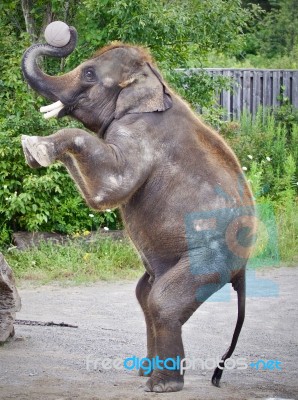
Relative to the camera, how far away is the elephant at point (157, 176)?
19.5ft

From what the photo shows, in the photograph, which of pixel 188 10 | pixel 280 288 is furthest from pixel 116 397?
pixel 188 10

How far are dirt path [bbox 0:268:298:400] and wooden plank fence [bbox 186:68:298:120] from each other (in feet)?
21.9

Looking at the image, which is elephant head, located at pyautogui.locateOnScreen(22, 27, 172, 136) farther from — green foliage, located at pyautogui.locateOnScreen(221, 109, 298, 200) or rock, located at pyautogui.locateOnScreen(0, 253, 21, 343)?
green foliage, located at pyautogui.locateOnScreen(221, 109, 298, 200)

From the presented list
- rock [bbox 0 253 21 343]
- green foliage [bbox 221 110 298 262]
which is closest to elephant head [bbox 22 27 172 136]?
rock [bbox 0 253 21 343]

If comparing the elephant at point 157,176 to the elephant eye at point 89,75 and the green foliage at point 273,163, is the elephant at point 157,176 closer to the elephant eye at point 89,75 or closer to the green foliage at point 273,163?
the elephant eye at point 89,75

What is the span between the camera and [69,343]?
26.1ft

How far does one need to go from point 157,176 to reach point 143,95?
510 mm

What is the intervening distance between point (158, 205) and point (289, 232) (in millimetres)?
7348

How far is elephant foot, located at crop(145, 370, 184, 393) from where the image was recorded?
6.12 m

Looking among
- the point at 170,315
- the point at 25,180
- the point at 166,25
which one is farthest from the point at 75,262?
the point at 170,315

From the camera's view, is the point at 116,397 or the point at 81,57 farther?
the point at 81,57

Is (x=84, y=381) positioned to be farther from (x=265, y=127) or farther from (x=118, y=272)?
(x=265, y=127)

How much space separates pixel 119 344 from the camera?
8.13 meters

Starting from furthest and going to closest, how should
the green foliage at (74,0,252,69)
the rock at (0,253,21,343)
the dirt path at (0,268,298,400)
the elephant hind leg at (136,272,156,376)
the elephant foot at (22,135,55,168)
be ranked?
1. the green foliage at (74,0,252,69)
2. the rock at (0,253,21,343)
3. the elephant hind leg at (136,272,156,376)
4. the dirt path at (0,268,298,400)
5. the elephant foot at (22,135,55,168)
